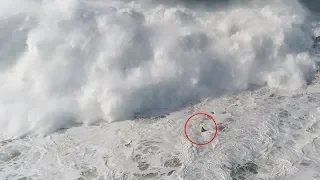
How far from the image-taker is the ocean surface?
16.6 metres

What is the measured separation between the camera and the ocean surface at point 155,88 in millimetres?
16609

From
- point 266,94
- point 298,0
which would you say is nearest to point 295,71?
point 266,94

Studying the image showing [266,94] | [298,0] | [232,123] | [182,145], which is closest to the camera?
[182,145]

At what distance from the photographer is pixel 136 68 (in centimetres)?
2109

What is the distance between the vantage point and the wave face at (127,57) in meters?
19.7

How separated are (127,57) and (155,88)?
218 centimetres

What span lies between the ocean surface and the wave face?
0.05m

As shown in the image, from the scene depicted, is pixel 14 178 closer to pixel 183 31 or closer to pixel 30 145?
pixel 30 145

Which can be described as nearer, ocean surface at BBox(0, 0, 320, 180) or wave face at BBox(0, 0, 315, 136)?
ocean surface at BBox(0, 0, 320, 180)

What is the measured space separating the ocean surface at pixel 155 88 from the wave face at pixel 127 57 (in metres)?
0.05

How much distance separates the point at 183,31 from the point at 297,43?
6296 mm

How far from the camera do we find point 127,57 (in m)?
21.3

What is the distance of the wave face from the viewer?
1967 cm

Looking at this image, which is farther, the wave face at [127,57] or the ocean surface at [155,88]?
the wave face at [127,57]
